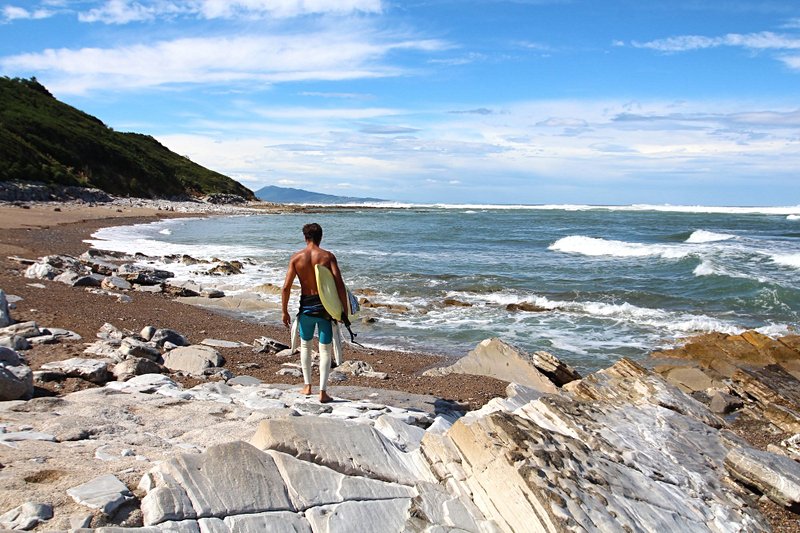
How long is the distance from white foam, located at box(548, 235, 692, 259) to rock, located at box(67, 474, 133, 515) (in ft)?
88.9

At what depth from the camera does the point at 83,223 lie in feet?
108

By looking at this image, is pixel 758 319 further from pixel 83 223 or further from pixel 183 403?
pixel 83 223

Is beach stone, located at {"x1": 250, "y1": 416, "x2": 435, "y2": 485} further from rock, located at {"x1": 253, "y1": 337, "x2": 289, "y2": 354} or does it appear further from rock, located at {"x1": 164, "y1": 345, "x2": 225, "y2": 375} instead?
rock, located at {"x1": 253, "y1": 337, "x2": 289, "y2": 354}

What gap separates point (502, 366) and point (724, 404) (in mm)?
3043

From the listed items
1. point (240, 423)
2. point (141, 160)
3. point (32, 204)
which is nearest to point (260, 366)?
point (240, 423)

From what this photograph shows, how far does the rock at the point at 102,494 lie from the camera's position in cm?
329

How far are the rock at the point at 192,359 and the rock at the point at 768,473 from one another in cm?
572

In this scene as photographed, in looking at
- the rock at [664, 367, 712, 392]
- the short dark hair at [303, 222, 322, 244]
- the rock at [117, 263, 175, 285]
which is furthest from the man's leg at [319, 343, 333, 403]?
the rock at [117, 263, 175, 285]

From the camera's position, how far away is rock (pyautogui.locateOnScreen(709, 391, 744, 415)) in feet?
27.9

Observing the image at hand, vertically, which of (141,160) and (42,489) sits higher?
(141,160)

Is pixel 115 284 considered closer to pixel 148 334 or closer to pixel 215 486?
pixel 148 334

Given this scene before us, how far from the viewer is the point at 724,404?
8539 millimetres

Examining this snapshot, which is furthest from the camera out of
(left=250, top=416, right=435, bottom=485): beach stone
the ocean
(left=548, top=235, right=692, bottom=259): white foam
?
(left=548, top=235, right=692, bottom=259): white foam

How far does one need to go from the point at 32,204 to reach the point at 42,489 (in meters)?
40.9
